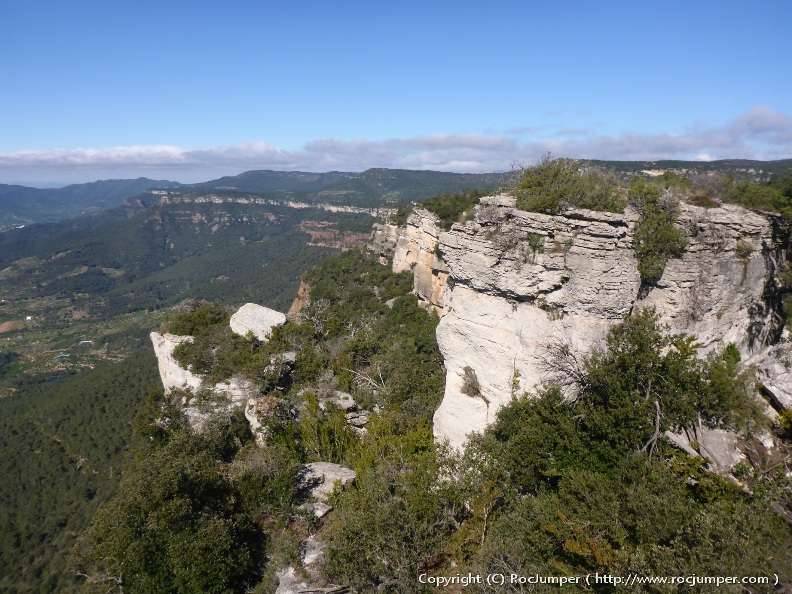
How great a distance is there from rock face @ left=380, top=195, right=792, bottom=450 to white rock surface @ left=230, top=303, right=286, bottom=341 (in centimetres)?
1676

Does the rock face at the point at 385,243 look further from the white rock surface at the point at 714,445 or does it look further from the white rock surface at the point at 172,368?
the white rock surface at the point at 714,445

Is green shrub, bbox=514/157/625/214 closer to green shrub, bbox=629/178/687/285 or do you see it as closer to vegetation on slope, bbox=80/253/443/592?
green shrub, bbox=629/178/687/285

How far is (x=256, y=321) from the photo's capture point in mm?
28625

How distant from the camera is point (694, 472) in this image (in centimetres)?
1023

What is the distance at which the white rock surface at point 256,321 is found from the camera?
90.8 feet

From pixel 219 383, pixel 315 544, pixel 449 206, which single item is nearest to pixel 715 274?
pixel 315 544

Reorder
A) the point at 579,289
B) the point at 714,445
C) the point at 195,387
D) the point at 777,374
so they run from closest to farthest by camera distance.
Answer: the point at 714,445, the point at 579,289, the point at 777,374, the point at 195,387

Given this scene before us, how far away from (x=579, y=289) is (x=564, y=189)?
294 cm

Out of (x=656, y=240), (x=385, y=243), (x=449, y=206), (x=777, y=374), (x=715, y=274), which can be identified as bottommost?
(x=385, y=243)

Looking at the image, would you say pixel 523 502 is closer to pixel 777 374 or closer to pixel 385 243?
pixel 777 374

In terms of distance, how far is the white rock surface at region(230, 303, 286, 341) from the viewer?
2767 centimetres

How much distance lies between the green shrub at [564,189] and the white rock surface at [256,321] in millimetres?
19149

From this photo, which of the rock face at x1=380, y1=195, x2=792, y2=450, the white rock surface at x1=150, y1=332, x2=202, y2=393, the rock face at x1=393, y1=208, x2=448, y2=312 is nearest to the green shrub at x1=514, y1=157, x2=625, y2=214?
the rock face at x1=380, y1=195, x2=792, y2=450

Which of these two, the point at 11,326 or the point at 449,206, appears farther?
the point at 11,326
